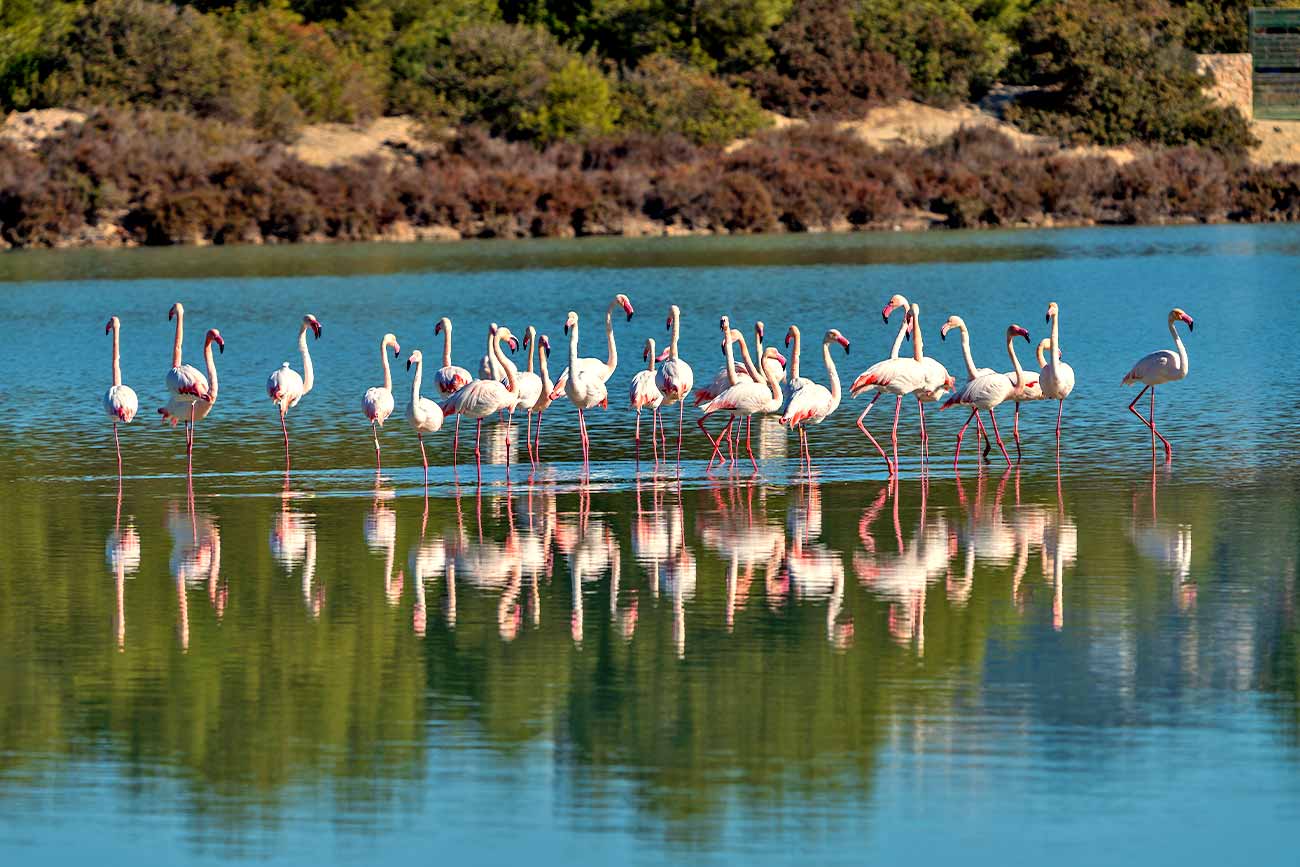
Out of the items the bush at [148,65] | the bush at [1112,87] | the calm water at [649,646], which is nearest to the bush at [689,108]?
the bush at [1112,87]

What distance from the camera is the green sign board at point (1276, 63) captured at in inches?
2539

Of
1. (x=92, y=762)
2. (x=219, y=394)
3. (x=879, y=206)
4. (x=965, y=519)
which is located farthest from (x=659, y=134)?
(x=92, y=762)

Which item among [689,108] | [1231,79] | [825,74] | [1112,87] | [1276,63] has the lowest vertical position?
[689,108]

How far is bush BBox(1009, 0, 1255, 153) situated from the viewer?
61.0 metres

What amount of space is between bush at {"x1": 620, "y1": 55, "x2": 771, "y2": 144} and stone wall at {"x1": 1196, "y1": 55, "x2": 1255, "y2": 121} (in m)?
14.3

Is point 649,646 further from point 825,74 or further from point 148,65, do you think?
point 825,74

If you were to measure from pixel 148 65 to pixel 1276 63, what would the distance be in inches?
1312

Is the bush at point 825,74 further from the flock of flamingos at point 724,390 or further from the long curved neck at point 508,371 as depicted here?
the long curved neck at point 508,371

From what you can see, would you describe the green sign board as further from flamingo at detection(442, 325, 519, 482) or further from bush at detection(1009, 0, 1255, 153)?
flamingo at detection(442, 325, 519, 482)

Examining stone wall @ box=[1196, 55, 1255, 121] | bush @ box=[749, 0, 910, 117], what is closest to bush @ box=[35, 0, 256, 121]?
bush @ box=[749, 0, 910, 117]

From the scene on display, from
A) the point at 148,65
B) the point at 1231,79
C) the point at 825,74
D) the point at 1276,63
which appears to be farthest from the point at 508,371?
the point at 1276,63

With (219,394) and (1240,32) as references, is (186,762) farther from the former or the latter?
(1240,32)

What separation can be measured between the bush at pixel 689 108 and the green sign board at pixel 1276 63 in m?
15.6

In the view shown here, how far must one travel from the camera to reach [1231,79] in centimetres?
6594
